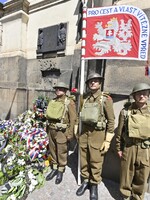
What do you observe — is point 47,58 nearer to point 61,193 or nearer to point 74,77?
point 74,77

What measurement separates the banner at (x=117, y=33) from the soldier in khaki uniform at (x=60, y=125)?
3.11ft

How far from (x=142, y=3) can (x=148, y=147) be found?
8.30ft

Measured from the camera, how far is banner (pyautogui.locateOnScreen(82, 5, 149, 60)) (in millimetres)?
2648

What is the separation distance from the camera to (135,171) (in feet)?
8.25

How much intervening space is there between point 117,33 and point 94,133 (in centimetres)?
176

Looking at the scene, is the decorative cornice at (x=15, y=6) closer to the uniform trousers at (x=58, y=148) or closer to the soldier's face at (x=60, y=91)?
the soldier's face at (x=60, y=91)

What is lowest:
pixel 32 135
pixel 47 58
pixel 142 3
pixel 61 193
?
pixel 61 193

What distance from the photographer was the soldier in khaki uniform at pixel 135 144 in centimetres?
231

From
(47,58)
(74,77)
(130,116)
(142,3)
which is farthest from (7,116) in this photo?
(142,3)

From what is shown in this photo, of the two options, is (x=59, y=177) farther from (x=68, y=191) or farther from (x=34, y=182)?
(x=34, y=182)

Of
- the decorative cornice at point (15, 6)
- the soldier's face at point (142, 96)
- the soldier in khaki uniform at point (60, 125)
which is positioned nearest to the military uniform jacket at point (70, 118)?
the soldier in khaki uniform at point (60, 125)

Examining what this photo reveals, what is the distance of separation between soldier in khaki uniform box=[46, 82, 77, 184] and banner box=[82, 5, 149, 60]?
0.95 m

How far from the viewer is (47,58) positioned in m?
5.68

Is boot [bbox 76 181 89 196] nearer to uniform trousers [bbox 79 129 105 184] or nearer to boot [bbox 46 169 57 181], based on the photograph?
uniform trousers [bbox 79 129 105 184]
